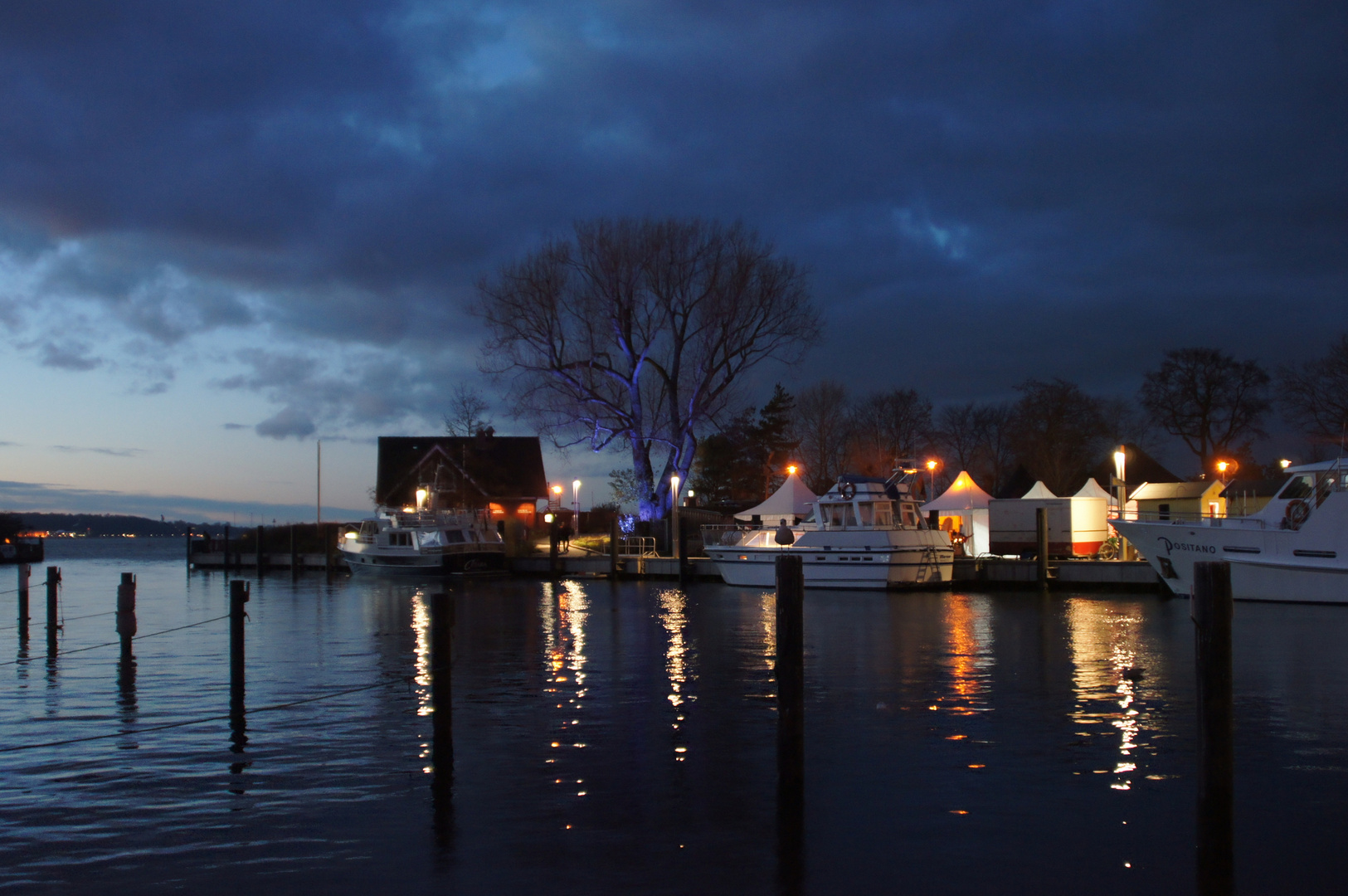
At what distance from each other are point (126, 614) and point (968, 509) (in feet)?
103

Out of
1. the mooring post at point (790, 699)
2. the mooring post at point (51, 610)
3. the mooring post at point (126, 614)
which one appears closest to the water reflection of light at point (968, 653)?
the mooring post at point (790, 699)

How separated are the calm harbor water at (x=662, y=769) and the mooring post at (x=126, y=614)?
553 millimetres

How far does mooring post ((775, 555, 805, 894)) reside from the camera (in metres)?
9.34

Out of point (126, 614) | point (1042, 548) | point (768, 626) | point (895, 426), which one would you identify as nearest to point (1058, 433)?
point (895, 426)

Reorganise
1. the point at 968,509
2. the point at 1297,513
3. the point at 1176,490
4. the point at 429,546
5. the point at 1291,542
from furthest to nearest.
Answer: the point at 429,546 → the point at 1176,490 → the point at 968,509 → the point at 1297,513 → the point at 1291,542

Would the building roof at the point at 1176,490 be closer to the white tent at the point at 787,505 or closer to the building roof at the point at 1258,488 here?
the building roof at the point at 1258,488

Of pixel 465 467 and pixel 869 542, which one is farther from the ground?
pixel 465 467

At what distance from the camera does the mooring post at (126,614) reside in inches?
719

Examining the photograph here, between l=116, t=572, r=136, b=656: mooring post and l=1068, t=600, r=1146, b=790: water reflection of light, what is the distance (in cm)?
1472

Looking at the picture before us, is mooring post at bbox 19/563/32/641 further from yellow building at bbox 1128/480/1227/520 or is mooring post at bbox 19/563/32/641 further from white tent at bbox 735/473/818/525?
yellow building at bbox 1128/480/1227/520

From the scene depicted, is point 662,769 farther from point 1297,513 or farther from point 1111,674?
point 1297,513

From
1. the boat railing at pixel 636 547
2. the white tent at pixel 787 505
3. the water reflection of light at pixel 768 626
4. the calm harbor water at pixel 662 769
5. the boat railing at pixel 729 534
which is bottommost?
the water reflection of light at pixel 768 626

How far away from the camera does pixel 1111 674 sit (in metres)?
17.3

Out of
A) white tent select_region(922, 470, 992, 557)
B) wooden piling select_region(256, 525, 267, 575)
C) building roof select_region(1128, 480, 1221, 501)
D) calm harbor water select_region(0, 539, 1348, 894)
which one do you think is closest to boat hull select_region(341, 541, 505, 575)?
wooden piling select_region(256, 525, 267, 575)
